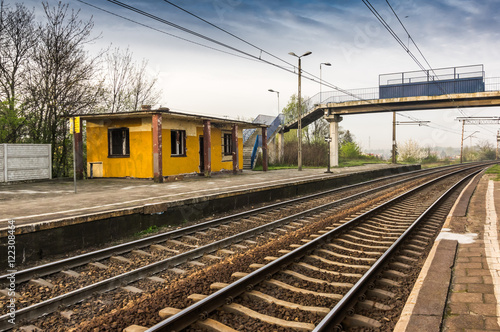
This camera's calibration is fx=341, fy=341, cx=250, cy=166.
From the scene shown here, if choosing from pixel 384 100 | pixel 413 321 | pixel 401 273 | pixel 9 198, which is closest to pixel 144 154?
pixel 9 198

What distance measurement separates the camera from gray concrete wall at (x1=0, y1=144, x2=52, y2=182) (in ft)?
45.5

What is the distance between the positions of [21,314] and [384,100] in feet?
103

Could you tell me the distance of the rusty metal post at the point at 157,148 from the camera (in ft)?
47.7

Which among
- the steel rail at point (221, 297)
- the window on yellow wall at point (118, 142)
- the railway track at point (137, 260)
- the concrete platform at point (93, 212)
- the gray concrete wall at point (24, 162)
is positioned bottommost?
the railway track at point (137, 260)

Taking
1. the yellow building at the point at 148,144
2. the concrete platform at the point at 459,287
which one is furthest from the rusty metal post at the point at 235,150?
the concrete platform at the point at 459,287

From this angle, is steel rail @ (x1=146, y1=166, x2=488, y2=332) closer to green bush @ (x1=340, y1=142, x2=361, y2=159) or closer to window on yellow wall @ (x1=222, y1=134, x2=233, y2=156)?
window on yellow wall @ (x1=222, y1=134, x2=233, y2=156)

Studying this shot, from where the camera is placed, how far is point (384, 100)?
30.5 m

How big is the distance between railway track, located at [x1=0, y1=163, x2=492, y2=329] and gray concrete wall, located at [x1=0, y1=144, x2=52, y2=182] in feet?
34.4

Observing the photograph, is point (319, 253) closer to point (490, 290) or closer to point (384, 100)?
point (490, 290)

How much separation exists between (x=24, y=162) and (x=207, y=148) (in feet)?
26.7

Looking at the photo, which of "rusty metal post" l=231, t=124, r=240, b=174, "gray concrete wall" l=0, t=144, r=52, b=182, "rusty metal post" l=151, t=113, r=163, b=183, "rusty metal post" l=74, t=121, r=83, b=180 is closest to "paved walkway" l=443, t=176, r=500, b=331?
"rusty metal post" l=151, t=113, r=163, b=183

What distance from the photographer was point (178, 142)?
17.0 metres

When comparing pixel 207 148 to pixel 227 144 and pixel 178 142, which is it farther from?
pixel 227 144

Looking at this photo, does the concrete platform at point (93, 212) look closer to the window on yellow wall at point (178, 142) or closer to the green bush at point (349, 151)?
the window on yellow wall at point (178, 142)
